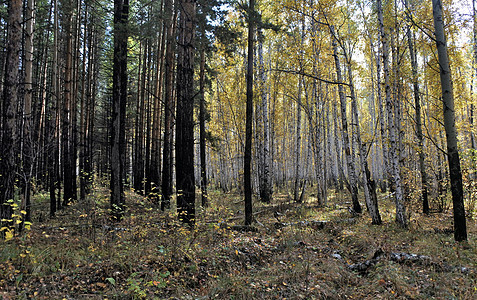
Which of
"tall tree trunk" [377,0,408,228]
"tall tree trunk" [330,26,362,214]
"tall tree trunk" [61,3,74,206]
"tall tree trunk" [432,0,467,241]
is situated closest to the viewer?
"tall tree trunk" [432,0,467,241]

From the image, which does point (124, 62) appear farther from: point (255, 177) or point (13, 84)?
point (255, 177)

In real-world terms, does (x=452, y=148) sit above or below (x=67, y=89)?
below

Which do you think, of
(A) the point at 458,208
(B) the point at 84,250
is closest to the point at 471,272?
(A) the point at 458,208

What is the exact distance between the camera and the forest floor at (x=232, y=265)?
404cm

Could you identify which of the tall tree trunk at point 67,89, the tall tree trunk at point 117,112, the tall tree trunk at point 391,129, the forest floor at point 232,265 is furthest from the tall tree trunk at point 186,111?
the tall tree trunk at point 67,89

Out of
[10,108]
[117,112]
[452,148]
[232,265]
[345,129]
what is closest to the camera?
[232,265]

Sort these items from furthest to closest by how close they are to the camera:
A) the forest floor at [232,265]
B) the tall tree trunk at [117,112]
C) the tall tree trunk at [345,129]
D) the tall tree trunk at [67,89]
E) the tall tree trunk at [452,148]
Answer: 1. the tall tree trunk at [67,89]
2. the tall tree trunk at [345,129]
3. the tall tree trunk at [117,112]
4. the tall tree trunk at [452,148]
5. the forest floor at [232,265]

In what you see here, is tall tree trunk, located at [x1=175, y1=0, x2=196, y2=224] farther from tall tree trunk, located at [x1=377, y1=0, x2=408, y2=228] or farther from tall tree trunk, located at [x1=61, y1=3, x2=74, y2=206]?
tall tree trunk, located at [x1=61, y1=3, x2=74, y2=206]

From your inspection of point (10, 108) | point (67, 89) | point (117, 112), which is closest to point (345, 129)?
point (117, 112)

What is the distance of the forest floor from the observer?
404 cm

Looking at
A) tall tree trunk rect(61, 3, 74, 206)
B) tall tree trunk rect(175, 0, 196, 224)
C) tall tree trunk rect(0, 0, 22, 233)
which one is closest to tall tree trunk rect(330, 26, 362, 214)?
tall tree trunk rect(175, 0, 196, 224)

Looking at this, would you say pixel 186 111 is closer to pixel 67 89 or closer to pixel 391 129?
pixel 391 129

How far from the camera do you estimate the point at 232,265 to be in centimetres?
534

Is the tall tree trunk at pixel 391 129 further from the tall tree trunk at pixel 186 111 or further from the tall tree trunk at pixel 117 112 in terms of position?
the tall tree trunk at pixel 117 112
